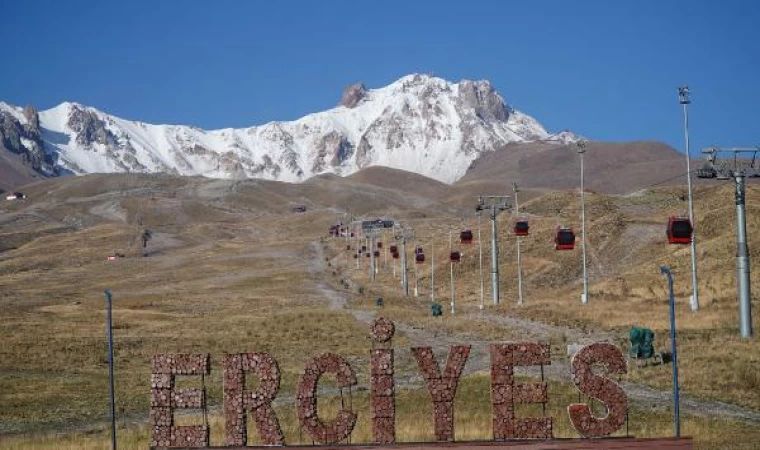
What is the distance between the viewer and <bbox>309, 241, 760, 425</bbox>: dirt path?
35.4 metres

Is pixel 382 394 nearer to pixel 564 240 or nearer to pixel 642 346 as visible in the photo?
pixel 642 346

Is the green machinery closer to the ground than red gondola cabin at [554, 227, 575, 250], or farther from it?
closer to the ground

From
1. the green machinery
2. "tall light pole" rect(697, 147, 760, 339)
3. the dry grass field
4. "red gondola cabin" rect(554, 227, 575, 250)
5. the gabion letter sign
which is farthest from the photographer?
"red gondola cabin" rect(554, 227, 575, 250)

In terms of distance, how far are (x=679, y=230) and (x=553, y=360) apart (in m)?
8.38

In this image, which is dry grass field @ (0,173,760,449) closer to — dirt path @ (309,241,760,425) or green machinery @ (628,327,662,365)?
dirt path @ (309,241,760,425)

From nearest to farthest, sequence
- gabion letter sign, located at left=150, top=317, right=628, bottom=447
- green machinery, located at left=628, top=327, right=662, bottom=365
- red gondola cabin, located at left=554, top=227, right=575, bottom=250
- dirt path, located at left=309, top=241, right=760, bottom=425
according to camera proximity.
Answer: gabion letter sign, located at left=150, top=317, right=628, bottom=447 → dirt path, located at left=309, top=241, right=760, bottom=425 → green machinery, located at left=628, top=327, right=662, bottom=365 → red gondola cabin, located at left=554, top=227, right=575, bottom=250

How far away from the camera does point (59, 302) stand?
452ft

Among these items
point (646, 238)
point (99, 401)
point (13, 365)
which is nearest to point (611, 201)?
point (646, 238)

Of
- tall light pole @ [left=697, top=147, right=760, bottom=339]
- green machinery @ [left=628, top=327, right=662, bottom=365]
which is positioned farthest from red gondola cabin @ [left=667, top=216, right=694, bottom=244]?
green machinery @ [left=628, top=327, right=662, bottom=365]

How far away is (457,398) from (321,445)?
591 inches

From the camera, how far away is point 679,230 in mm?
52469

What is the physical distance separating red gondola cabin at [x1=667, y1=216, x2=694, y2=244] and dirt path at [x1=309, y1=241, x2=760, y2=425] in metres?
6.50

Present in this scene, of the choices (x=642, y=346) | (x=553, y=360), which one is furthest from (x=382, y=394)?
(x=553, y=360)

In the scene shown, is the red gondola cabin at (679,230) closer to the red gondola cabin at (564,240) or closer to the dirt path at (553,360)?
the dirt path at (553,360)
